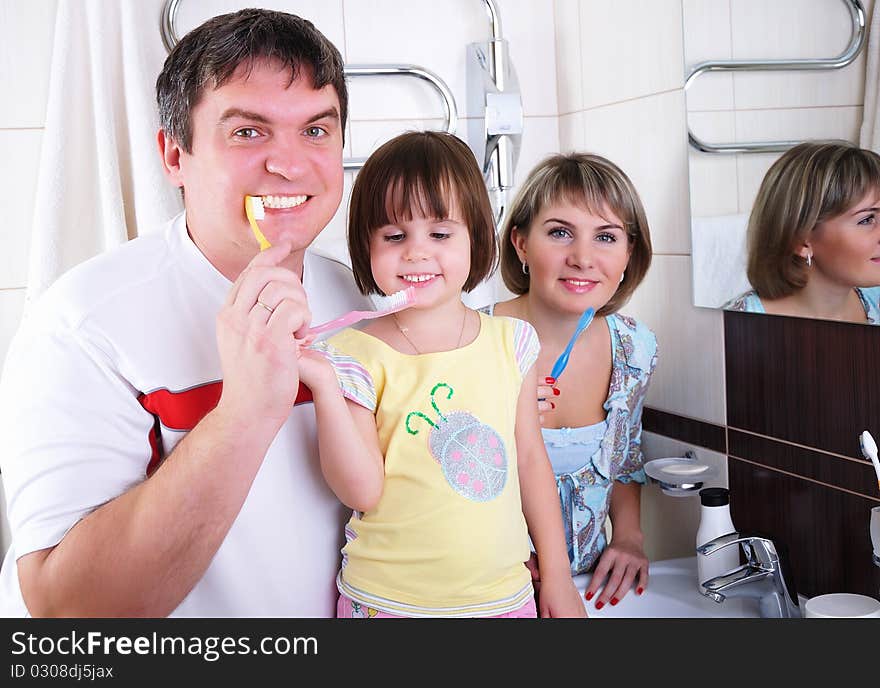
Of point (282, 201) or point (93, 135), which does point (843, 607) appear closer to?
point (282, 201)

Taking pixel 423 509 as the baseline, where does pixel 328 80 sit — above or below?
above

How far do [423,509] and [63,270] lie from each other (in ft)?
2.71

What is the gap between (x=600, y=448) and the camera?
129 centimetres

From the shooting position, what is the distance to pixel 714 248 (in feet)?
4.07

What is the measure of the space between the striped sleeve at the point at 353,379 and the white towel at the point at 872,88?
577 mm

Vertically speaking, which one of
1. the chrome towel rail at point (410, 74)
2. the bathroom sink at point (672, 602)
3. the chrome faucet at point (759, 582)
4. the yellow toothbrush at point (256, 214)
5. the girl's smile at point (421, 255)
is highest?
the chrome towel rail at point (410, 74)

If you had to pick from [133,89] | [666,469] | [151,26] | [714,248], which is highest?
[151,26]

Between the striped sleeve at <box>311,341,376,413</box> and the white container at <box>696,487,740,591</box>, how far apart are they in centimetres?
53

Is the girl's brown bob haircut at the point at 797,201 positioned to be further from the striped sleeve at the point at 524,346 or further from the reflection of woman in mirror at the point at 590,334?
the striped sleeve at the point at 524,346

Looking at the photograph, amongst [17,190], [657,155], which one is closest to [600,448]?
[657,155]

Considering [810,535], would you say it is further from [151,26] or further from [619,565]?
[151,26]

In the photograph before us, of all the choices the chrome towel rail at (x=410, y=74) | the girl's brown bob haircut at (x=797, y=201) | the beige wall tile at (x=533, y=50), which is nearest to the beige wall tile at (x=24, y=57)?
the chrome towel rail at (x=410, y=74)

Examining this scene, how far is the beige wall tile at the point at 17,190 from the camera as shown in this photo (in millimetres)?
1537

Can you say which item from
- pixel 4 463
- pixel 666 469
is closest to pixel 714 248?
pixel 666 469
